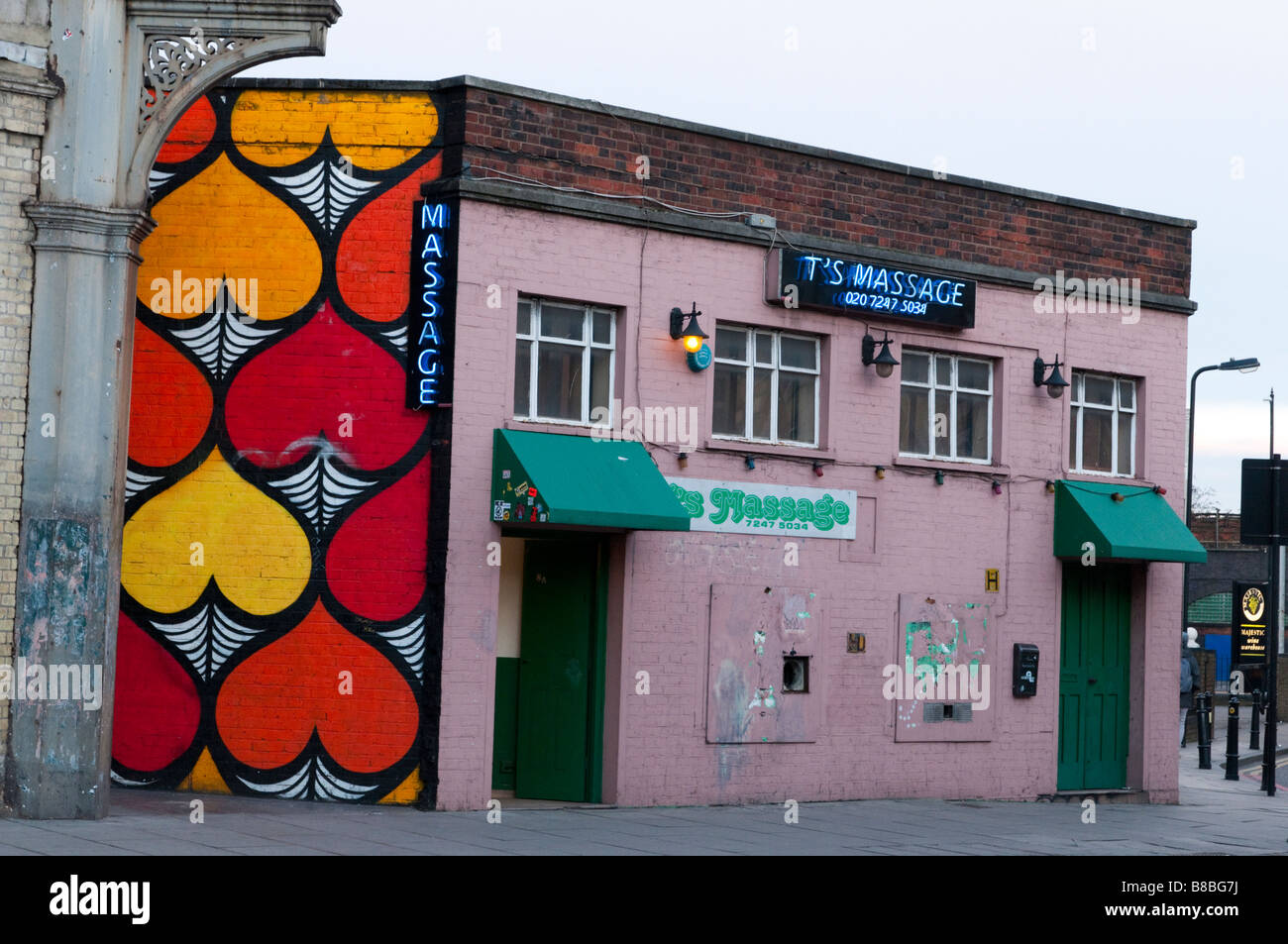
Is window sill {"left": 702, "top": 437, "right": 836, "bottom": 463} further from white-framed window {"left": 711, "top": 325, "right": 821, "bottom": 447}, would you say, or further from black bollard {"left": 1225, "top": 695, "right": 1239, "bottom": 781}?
black bollard {"left": 1225, "top": 695, "right": 1239, "bottom": 781}

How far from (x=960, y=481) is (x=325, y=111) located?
7.51 metres

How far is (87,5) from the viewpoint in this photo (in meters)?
12.6

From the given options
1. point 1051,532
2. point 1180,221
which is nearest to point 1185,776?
point 1051,532

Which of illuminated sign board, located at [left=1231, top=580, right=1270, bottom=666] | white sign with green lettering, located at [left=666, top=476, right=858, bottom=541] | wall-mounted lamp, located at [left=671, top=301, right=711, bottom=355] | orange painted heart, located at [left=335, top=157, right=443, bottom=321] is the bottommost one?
illuminated sign board, located at [left=1231, top=580, right=1270, bottom=666]

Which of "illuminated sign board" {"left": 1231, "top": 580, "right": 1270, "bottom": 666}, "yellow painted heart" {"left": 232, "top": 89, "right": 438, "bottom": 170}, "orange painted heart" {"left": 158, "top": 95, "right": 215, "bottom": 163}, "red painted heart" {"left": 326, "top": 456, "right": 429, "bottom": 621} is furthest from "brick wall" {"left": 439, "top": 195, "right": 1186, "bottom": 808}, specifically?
"orange painted heart" {"left": 158, "top": 95, "right": 215, "bottom": 163}

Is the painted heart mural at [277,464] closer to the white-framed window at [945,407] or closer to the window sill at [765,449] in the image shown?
the window sill at [765,449]

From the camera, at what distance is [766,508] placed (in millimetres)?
16078

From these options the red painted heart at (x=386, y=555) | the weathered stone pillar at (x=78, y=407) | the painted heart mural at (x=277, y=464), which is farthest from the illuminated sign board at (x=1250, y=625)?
the weathered stone pillar at (x=78, y=407)

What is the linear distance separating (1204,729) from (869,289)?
34.1 feet

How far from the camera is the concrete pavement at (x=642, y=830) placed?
37.9 feet

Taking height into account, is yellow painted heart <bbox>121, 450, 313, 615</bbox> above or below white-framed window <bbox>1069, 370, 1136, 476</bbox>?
below

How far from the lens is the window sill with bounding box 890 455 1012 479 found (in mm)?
17078

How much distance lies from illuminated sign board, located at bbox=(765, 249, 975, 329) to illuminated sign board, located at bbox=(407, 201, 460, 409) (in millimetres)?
3469

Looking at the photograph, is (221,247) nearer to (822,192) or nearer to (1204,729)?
(822,192)
